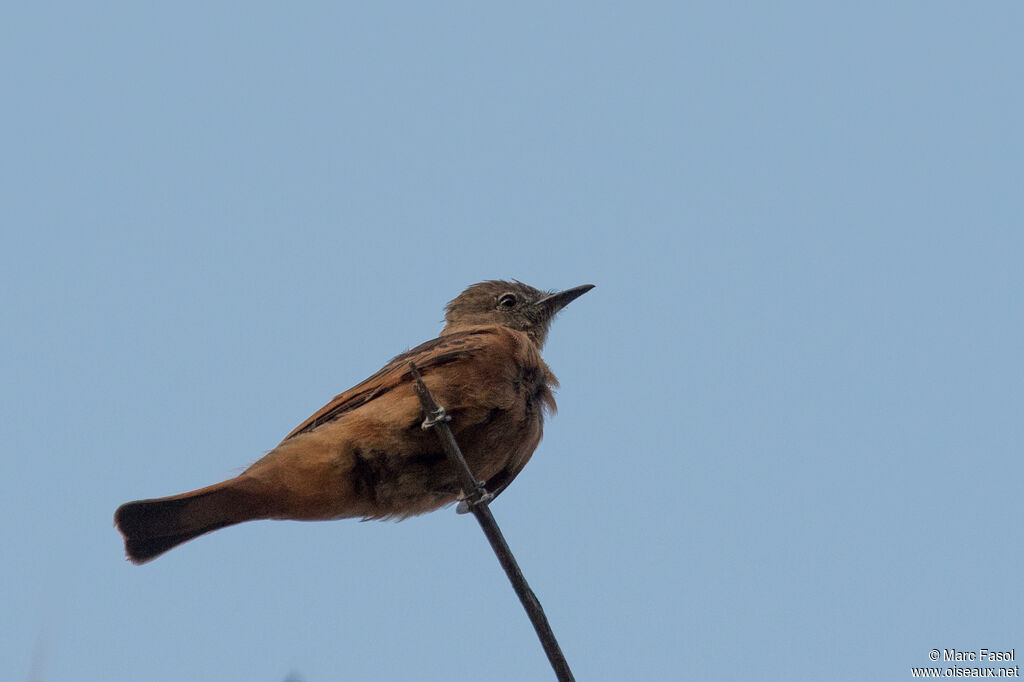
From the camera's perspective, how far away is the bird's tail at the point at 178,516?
16.5ft

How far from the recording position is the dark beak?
7.59m

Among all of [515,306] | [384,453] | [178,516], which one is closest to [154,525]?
[178,516]

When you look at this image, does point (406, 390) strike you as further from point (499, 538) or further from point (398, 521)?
point (499, 538)

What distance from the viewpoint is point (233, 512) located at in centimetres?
513

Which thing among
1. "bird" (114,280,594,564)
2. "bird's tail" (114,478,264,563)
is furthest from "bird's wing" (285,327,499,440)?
"bird's tail" (114,478,264,563)

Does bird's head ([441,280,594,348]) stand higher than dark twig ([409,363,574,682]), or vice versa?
bird's head ([441,280,594,348])

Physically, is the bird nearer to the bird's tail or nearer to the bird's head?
the bird's tail

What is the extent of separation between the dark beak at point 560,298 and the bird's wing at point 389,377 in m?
1.76

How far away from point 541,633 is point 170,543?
220cm

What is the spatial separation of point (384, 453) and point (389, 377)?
544 millimetres

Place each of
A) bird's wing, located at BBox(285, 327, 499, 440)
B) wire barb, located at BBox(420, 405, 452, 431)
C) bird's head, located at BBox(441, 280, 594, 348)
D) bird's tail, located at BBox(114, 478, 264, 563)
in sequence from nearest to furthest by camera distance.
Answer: wire barb, located at BBox(420, 405, 452, 431) → bird's tail, located at BBox(114, 478, 264, 563) → bird's wing, located at BBox(285, 327, 499, 440) → bird's head, located at BBox(441, 280, 594, 348)

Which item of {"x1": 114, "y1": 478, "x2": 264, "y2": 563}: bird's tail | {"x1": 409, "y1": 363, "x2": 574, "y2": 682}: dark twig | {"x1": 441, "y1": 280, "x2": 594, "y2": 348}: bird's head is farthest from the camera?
{"x1": 441, "y1": 280, "x2": 594, "y2": 348}: bird's head

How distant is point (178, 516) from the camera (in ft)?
16.7

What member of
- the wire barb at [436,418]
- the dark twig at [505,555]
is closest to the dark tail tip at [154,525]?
the wire barb at [436,418]
